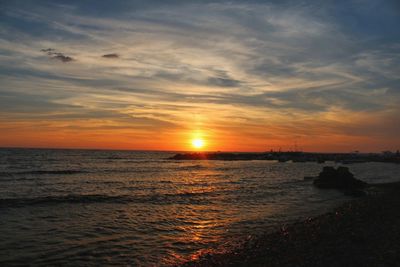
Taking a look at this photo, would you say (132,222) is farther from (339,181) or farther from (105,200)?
(339,181)

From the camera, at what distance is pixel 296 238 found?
14.9 metres

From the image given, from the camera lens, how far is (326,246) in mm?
13477

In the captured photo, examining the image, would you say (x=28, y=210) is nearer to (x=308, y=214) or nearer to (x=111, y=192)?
(x=111, y=192)

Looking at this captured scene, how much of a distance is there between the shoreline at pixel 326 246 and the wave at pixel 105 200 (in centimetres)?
1309

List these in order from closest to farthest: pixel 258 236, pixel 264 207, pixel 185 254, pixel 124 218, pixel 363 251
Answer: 1. pixel 363 251
2. pixel 185 254
3. pixel 258 236
4. pixel 124 218
5. pixel 264 207

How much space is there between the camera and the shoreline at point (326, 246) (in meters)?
11.5

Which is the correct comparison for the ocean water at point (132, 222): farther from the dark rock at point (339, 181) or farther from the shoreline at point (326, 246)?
the dark rock at point (339, 181)

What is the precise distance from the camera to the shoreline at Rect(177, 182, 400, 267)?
37.8ft

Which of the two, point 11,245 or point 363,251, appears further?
point 11,245

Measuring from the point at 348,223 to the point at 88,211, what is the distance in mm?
16390

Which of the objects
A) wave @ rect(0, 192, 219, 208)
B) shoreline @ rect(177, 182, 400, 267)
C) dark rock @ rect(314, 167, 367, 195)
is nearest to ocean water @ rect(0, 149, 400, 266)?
wave @ rect(0, 192, 219, 208)

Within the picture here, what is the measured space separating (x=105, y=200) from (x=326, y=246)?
19.3 meters

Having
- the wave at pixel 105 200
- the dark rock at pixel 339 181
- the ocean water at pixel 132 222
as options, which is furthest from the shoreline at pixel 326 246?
the dark rock at pixel 339 181

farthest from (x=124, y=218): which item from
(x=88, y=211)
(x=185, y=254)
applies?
(x=185, y=254)
